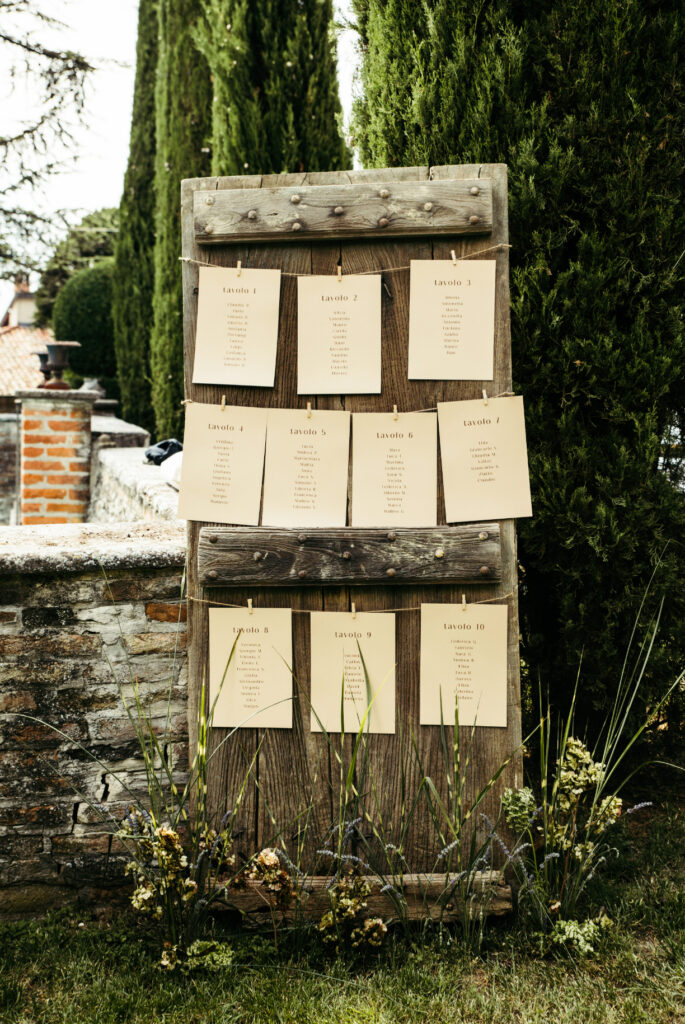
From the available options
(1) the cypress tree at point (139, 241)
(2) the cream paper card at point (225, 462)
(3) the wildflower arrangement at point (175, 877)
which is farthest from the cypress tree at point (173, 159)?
(3) the wildflower arrangement at point (175, 877)

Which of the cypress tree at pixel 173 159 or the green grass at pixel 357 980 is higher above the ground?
the cypress tree at pixel 173 159

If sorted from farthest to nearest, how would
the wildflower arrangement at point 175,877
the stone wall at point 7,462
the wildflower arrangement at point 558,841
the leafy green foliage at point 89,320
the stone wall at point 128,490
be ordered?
the leafy green foliage at point 89,320
the stone wall at point 7,462
the stone wall at point 128,490
the wildflower arrangement at point 558,841
the wildflower arrangement at point 175,877

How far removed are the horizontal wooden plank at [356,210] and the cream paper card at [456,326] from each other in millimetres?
120

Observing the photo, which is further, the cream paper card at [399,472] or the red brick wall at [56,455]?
the red brick wall at [56,455]

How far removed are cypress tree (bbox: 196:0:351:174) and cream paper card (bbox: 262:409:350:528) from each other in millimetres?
4155

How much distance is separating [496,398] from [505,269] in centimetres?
38

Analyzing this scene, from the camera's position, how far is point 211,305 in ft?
7.79

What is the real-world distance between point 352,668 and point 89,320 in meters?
11.8

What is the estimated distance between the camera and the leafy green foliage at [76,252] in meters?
15.6

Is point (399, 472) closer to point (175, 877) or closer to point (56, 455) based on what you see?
point (175, 877)

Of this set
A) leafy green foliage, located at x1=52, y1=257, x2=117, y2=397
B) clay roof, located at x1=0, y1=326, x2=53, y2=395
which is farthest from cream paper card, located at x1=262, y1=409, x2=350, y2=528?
clay roof, located at x1=0, y1=326, x2=53, y2=395

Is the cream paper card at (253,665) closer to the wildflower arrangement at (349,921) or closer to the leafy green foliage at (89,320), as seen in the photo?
the wildflower arrangement at (349,921)

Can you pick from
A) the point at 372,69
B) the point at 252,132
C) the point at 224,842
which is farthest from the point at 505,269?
the point at 252,132

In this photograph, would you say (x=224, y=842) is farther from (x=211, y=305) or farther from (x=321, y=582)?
(x=211, y=305)
